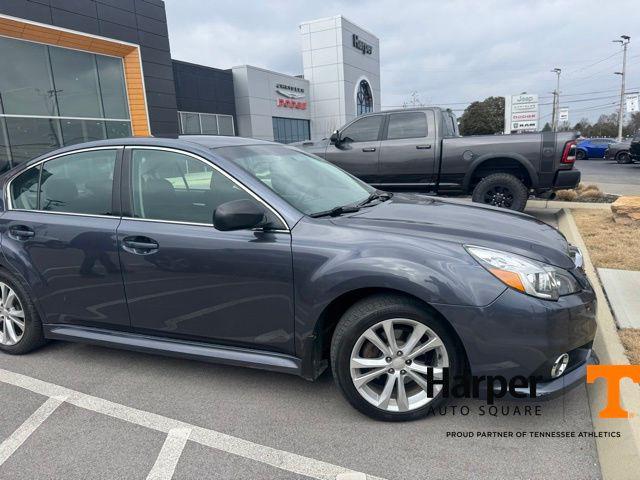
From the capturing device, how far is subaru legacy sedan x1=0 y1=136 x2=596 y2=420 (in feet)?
8.12

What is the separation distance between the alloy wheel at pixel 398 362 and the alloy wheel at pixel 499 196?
5.70m

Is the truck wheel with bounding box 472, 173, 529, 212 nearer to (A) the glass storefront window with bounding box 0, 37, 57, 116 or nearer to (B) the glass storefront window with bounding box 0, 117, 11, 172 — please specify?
(B) the glass storefront window with bounding box 0, 117, 11, 172

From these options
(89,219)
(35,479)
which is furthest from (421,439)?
(89,219)

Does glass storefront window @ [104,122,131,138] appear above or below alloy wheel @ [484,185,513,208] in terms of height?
above

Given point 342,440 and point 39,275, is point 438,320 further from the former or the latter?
point 39,275

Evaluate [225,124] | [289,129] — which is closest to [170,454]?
[225,124]

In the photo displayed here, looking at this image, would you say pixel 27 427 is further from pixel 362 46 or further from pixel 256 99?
pixel 362 46

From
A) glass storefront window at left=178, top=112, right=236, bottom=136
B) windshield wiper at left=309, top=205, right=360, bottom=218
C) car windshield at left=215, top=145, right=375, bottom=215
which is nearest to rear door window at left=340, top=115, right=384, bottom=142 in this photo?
car windshield at left=215, top=145, right=375, bottom=215

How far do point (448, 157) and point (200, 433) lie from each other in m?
6.47

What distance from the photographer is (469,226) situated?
2.94 metres

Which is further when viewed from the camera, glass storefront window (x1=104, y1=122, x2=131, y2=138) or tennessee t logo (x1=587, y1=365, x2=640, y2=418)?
glass storefront window (x1=104, y1=122, x2=131, y2=138)

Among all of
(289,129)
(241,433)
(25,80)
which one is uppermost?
(25,80)

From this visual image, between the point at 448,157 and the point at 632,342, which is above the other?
the point at 448,157

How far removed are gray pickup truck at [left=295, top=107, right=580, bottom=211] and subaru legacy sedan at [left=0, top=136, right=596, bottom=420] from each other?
15.0ft
